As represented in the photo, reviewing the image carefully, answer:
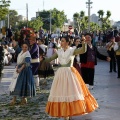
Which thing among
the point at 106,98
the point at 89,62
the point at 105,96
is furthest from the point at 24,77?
the point at 89,62

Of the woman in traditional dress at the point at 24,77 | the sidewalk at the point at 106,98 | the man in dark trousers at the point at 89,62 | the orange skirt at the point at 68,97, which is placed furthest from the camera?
the man in dark trousers at the point at 89,62

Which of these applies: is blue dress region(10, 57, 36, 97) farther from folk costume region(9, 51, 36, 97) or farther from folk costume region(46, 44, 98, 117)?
folk costume region(46, 44, 98, 117)

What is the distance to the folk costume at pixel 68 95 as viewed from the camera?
787 centimetres

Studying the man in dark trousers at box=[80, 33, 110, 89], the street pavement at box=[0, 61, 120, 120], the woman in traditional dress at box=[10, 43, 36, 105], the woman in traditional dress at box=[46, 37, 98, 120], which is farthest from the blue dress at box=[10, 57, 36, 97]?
the man in dark trousers at box=[80, 33, 110, 89]

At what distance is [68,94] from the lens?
8000 mm

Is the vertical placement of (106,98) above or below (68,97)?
below

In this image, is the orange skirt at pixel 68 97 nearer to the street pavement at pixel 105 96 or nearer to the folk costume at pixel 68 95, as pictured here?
the folk costume at pixel 68 95

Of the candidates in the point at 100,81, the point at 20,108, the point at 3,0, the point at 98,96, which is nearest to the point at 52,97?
the point at 20,108

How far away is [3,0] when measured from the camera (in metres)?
30.9

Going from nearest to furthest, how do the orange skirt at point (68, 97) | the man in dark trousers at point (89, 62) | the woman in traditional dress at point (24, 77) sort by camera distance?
the orange skirt at point (68, 97)
the woman in traditional dress at point (24, 77)
the man in dark trousers at point (89, 62)

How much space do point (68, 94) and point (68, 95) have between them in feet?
0.06

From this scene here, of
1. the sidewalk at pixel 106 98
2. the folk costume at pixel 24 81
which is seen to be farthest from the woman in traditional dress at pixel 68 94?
the folk costume at pixel 24 81

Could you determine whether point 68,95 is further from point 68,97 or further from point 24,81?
point 24,81

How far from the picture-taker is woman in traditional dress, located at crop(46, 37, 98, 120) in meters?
7.87
